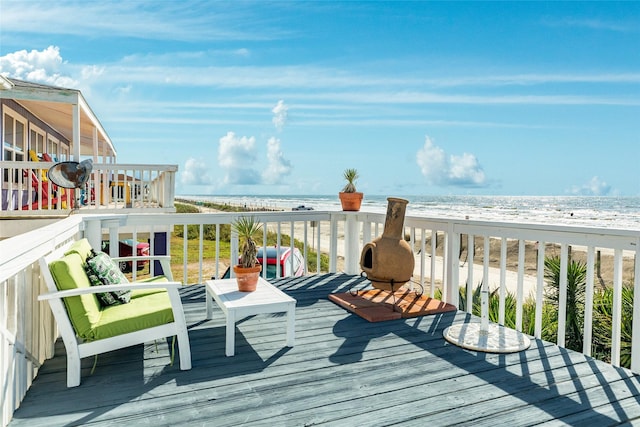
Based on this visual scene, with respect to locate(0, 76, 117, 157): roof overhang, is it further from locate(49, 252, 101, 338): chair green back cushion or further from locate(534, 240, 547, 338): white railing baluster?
locate(534, 240, 547, 338): white railing baluster

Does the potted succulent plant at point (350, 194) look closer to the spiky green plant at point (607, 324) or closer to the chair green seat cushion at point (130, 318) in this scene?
the spiky green plant at point (607, 324)

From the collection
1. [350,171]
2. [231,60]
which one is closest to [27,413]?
[350,171]

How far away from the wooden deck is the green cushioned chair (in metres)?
0.21

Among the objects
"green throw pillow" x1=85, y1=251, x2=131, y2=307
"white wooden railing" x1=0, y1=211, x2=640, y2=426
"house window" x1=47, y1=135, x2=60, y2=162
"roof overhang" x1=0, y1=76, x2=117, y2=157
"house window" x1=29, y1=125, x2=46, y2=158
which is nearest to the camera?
"white wooden railing" x1=0, y1=211, x2=640, y2=426

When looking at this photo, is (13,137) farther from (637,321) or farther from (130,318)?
(637,321)

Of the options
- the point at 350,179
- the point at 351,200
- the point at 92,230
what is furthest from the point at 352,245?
the point at 92,230

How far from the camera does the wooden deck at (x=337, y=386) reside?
203cm

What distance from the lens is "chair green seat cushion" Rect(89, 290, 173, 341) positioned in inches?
95.4

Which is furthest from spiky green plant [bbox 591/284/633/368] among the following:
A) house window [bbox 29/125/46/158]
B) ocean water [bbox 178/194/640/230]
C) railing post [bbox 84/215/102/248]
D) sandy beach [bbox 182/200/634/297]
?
house window [bbox 29/125/46/158]

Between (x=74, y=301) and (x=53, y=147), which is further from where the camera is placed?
(x=53, y=147)

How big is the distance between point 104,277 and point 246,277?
100 cm

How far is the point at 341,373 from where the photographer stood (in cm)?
255

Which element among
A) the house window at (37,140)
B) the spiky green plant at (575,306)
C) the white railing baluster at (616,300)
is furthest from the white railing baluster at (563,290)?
the house window at (37,140)

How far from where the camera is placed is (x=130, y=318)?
2504 mm
